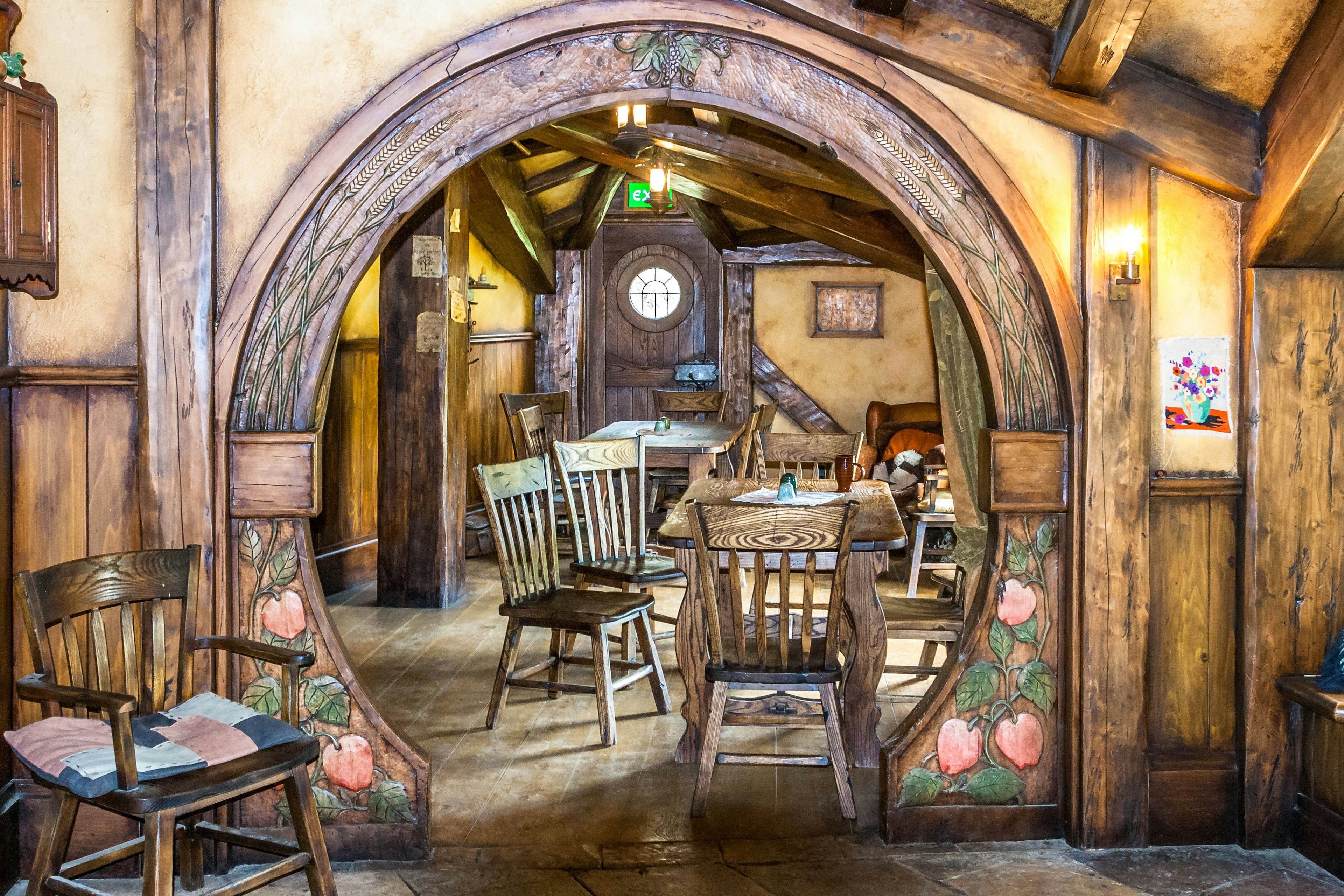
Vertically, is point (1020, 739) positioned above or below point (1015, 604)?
below

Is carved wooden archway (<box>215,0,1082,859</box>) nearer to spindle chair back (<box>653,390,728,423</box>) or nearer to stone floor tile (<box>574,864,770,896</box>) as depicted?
stone floor tile (<box>574,864,770,896</box>)

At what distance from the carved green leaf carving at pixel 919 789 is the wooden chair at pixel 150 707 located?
1.60 m

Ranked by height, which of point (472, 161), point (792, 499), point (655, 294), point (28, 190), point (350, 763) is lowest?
point (350, 763)

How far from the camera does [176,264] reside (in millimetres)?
3102

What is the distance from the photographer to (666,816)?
3.49 m

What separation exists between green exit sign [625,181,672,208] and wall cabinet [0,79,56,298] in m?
4.89

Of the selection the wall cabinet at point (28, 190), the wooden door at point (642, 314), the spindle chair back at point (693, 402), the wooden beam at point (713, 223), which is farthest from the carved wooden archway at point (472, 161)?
the wooden door at point (642, 314)

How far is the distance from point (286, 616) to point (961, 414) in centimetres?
251

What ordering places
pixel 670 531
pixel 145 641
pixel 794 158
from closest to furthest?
pixel 145 641
pixel 670 531
pixel 794 158

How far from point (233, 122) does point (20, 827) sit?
6.63ft

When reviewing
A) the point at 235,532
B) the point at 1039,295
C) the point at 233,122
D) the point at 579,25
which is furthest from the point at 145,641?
the point at 1039,295

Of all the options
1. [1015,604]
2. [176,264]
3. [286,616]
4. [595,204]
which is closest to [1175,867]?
[1015,604]

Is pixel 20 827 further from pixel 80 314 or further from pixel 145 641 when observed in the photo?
pixel 80 314

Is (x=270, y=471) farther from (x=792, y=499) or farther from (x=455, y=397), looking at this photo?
(x=455, y=397)
